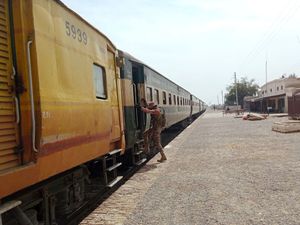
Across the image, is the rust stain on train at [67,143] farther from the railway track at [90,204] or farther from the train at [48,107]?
the railway track at [90,204]

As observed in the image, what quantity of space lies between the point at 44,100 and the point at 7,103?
483mm

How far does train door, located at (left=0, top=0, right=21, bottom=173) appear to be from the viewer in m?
4.16

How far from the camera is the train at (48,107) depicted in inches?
168

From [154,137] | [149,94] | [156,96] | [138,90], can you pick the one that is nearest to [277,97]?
[156,96]

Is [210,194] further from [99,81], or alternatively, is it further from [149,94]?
[149,94]

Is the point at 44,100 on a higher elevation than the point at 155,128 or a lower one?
higher

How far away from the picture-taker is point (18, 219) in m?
4.46

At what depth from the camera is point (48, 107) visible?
475cm

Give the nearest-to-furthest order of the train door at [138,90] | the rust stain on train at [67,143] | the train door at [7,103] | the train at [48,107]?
the train door at [7,103], the train at [48,107], the rust stain on train at [67,143], the train door at [138,90]

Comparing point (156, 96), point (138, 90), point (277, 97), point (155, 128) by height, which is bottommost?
point (155, 128)

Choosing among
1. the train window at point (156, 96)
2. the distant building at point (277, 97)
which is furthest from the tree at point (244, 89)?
the train window at point (156, 96)

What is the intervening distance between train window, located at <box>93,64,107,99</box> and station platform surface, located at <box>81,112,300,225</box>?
202 centimetres

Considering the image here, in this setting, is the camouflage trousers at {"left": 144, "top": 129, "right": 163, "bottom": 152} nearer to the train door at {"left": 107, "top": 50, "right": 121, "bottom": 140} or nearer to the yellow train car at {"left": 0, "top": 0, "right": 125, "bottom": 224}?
the train door at {"left": 107, "top": 50, "right": 121, "bottom": 140}

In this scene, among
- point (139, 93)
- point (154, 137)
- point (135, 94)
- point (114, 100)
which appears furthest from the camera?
point (154, 137)
